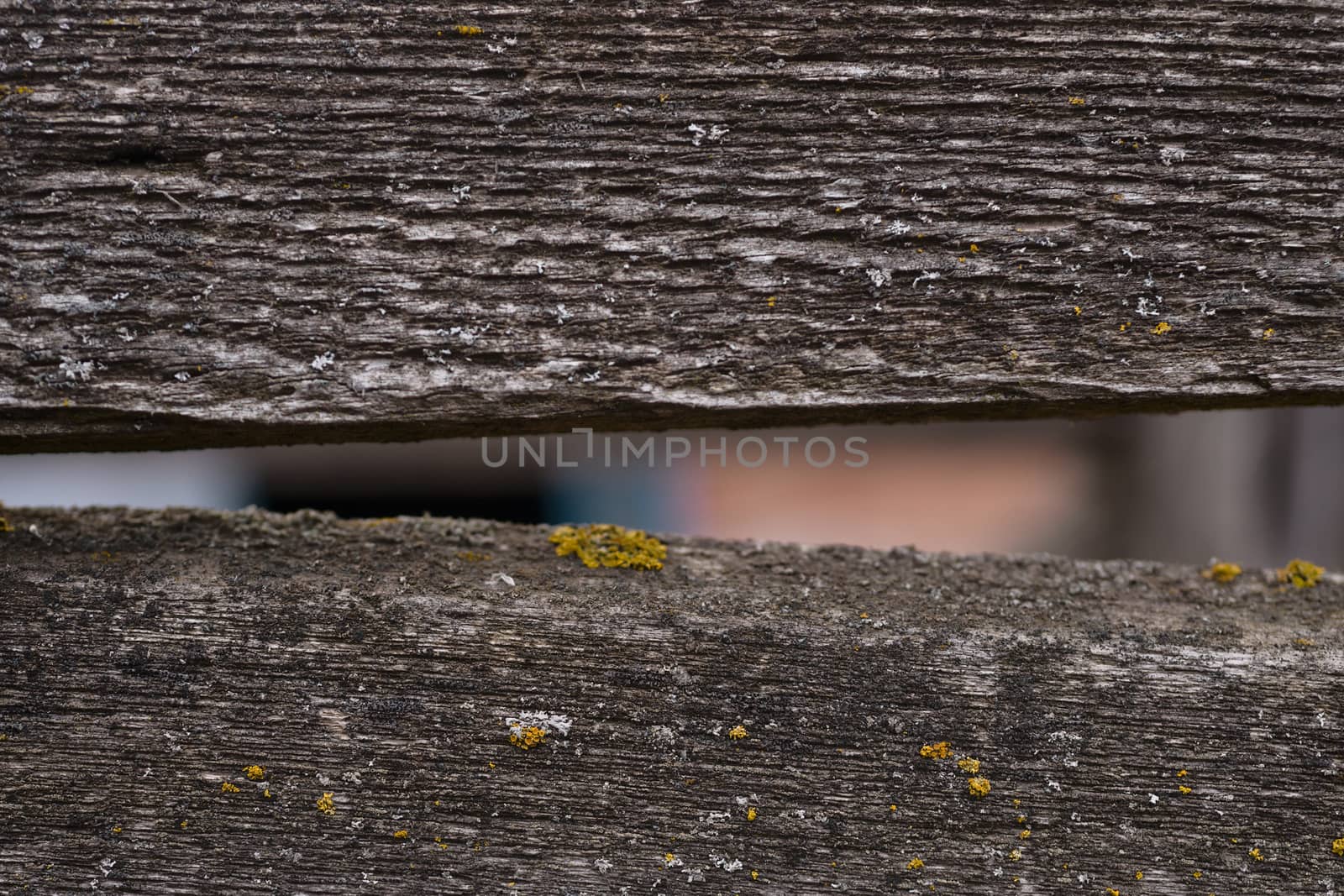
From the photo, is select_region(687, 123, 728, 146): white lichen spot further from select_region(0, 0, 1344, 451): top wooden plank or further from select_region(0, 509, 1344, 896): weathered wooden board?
select_region(0, 509, 1344, 896): weathered wooden board

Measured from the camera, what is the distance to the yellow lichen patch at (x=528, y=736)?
2.76 feet

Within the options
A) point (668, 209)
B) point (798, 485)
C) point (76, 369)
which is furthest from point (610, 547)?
point (798, 485)

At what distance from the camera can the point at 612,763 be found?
0.84 meters

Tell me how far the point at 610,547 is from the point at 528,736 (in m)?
0.23

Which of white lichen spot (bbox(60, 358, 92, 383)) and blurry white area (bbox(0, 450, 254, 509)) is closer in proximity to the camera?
white lichen spot (bbox(60, 358, 92, 383))

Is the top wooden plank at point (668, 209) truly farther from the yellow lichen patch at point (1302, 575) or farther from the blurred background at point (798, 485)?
the blurred background at point (798, 485)

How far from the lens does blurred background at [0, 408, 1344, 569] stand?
2842mm

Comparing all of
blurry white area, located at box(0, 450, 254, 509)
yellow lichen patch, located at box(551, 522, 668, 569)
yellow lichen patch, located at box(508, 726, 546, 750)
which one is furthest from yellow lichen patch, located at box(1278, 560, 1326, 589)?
blurry white area, located at box(0, 450, 254, 509)

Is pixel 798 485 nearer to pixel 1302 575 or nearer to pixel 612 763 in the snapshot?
pixel 1302 575

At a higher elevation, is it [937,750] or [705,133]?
[705,133]

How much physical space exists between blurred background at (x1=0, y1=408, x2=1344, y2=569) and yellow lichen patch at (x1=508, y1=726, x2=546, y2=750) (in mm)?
1788

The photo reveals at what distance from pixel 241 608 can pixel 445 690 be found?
0.78 feet

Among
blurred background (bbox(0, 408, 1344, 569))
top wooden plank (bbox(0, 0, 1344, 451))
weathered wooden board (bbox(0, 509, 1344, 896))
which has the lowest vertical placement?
blurred background (bbox(0, 408, 1344, 569))

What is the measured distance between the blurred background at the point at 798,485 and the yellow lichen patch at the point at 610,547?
1623 millimetres
